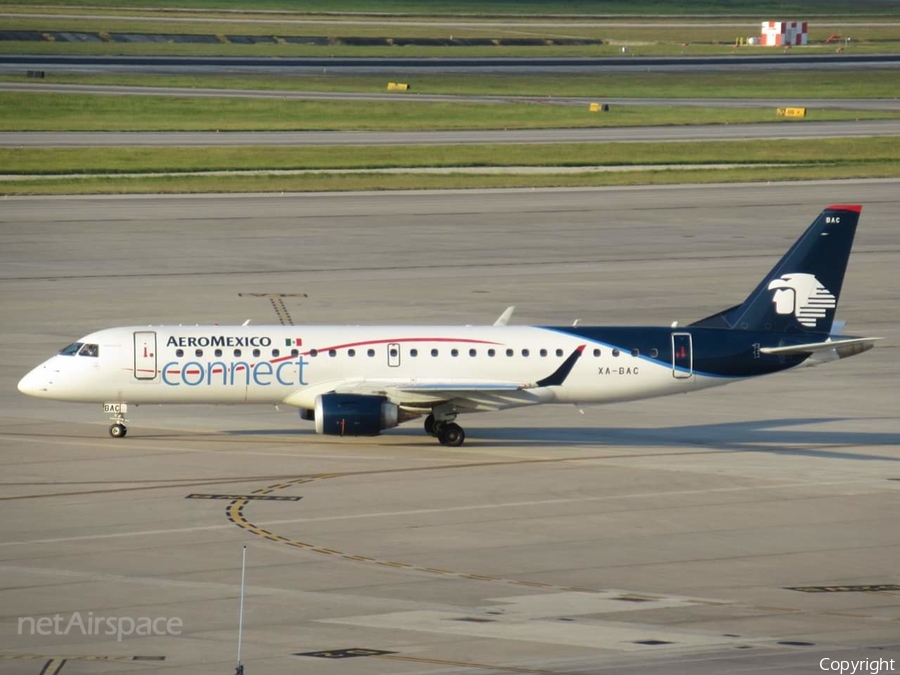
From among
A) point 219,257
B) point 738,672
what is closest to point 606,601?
point 738,672

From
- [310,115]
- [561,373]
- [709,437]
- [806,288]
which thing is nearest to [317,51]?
[310,115]

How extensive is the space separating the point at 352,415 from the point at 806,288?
14065 mm

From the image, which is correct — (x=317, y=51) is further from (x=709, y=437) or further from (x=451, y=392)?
(x=451, y=392)

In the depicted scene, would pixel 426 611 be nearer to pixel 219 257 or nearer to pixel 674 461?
pixel 674 461

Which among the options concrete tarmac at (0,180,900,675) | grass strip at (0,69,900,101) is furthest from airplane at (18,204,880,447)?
grass strip at (0,69,900,101)

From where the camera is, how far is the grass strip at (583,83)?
486 ft

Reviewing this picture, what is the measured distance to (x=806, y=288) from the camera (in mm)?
45750

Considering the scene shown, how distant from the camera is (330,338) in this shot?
4338cm

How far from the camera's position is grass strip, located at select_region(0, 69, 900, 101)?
148 metres

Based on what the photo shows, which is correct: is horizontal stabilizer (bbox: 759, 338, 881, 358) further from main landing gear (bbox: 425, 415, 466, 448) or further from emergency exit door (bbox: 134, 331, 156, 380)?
emergency exit door (bbox: 134, 331, 156, 380)

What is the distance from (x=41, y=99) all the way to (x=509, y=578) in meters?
112

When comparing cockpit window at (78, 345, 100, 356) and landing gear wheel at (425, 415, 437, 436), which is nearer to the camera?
cockpit window at (78, 345, 100, 356)

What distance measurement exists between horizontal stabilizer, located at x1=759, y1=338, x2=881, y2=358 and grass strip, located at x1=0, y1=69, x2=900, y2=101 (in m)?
102

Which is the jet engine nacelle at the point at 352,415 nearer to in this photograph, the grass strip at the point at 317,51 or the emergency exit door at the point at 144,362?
the emergency exit door at the point at 144,362
